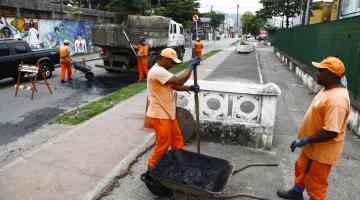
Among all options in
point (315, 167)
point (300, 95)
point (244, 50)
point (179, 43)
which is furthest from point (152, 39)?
point (244, 50)

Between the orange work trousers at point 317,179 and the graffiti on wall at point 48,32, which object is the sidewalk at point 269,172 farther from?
the graffiti on wall at point 48,32

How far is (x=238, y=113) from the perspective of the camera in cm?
574

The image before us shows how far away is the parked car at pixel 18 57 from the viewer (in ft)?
38.5

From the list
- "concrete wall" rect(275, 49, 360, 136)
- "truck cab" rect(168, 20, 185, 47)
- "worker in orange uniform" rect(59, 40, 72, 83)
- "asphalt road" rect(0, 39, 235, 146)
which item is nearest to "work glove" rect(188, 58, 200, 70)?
"concrete wall" rect(275, 49, 360, 136)

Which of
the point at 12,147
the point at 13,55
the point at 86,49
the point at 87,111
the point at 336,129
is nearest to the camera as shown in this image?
the point at 336,129

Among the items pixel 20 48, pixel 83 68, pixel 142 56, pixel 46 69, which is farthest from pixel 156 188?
pixel 46 69

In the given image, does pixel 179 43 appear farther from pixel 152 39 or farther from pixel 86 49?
pixel 86 49

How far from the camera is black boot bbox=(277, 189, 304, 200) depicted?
160 inches

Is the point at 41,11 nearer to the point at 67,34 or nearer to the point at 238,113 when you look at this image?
the point at 67,34

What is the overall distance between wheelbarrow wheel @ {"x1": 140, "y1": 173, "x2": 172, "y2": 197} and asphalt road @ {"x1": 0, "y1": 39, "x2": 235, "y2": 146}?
12.3 ft

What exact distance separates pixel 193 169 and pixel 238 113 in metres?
1.98

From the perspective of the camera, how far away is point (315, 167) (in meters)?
3.58

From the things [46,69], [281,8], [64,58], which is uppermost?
[281,8]

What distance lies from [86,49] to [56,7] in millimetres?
4144
